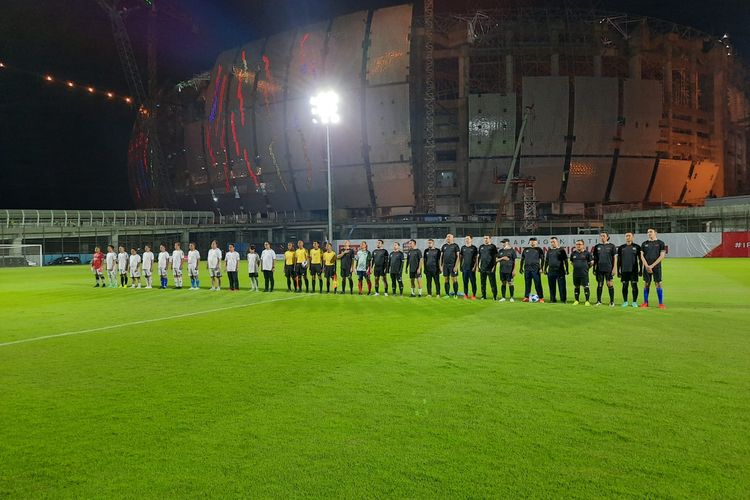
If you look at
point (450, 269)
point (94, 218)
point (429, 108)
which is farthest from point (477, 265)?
point (94, 218)

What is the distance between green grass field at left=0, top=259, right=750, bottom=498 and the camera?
3.50m

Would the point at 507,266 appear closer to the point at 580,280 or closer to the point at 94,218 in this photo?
the point at 580,280

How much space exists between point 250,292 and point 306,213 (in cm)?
4840

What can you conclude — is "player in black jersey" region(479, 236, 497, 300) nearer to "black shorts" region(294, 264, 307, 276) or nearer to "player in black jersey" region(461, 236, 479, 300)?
"player in black jersey" region(461, 236, 479, 300)

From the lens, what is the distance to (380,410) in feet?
16.4

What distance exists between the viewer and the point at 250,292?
1902 cm

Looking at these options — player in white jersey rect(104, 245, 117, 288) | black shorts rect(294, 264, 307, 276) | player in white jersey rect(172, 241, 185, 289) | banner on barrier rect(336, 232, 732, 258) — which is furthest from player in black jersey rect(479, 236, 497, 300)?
banner on barrier rect(336, 232, 732, 258)

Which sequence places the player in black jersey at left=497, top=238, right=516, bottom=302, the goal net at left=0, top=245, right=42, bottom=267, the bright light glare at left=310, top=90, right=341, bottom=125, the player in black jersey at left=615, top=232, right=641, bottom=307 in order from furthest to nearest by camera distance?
the goal net at left=0, top=245, right=42, bottom=267, the bright light glare at left=310, top=90, right=341, bottom=125, the player in black jersey at left=497, top=238, right=516, bottom=302, the player in black jersey at left=615, top=232, right=641, bottom=307

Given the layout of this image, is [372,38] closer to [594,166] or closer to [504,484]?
[594,166]

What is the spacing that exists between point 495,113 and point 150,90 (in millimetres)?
53406

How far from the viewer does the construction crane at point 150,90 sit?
2896 inches

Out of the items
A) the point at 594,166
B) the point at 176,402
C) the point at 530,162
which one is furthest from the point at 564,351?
the point at 594,166

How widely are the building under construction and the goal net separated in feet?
89.1

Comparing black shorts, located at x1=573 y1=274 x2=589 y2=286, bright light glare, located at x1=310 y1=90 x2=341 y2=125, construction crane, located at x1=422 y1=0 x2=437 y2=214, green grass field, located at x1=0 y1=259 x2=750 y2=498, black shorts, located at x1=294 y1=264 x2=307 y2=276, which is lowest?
green grass field, located at x1=0 y1=259 x2=750 y2=498
